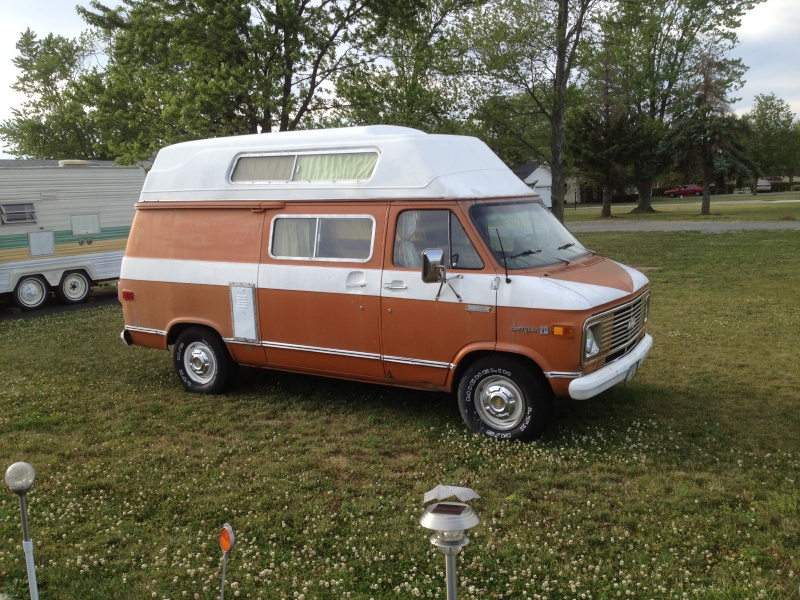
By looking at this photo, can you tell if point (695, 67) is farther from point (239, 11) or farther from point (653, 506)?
point (653, 506)

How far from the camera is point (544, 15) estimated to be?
18.8 metres

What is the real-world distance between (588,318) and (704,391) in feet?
8.75

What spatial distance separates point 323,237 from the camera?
6.87m

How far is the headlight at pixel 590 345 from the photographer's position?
5625 mm

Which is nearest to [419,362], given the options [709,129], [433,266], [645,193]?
[433,266]

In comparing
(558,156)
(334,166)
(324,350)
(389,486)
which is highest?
(558,156)

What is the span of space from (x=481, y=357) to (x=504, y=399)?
418mm

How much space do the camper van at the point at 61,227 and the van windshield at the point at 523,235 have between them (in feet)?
39.6

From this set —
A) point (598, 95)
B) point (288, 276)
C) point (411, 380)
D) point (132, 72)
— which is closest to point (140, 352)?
point (288, 276)

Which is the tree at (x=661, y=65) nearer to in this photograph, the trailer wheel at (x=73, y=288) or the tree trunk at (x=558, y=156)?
the tree trunk at (x=558, y=156)

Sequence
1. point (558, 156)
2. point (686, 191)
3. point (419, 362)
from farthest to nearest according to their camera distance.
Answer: point (686, 191) → point (558, 156) → point (419, 362)

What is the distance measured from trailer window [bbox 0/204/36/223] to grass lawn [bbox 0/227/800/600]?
22.7 feet

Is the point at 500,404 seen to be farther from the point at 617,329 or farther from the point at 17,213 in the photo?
the point at 17,213

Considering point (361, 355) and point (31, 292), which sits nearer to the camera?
point (361, 355)
